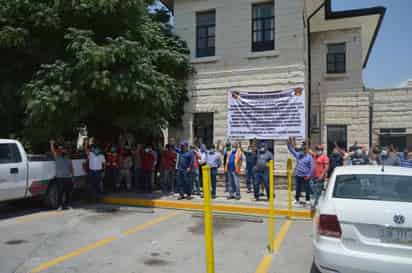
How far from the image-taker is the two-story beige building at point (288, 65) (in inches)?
482

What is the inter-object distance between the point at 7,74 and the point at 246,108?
803 cm

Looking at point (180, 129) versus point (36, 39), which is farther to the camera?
point (180, 129)

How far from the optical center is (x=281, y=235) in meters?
6.91

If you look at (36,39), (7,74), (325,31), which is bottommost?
(7,74)

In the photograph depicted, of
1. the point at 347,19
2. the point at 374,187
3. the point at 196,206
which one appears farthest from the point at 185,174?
the point at 347,19

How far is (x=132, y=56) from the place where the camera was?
30.4 feet

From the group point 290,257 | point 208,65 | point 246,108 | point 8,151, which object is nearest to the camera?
point 290,257

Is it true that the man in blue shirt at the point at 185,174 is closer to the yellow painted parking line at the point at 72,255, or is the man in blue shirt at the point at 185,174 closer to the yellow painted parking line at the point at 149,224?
the yellow painted parking line at the point at 149,224

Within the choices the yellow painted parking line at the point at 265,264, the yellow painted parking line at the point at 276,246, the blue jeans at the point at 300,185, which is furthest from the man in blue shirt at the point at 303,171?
the yellow painted parking line at the point at 265,264

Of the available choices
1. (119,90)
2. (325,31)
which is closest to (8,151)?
(119,90)

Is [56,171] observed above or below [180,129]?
below

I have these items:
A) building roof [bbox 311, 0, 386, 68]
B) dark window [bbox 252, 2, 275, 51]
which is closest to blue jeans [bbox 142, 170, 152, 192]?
dark window [bbox 252, 2, 275, 51]

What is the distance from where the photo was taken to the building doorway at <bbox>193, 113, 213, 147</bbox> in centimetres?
1344

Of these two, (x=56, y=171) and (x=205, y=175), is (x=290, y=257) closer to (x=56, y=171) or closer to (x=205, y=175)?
(x=205, y=175)
